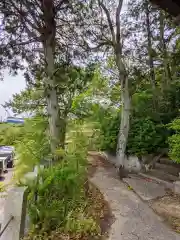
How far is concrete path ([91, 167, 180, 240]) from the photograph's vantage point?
3.55 m

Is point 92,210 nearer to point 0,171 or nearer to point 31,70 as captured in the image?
point 31,70

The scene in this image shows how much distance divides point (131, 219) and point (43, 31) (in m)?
5.30

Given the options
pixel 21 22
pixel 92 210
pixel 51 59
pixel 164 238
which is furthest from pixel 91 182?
pixel 21 22

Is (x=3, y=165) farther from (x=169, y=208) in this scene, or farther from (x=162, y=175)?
(x=169, y=208)

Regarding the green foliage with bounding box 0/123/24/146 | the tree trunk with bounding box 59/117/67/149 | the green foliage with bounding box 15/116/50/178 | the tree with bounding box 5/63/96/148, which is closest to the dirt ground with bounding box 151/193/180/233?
the tree trunk with bounding box 59/117/67/149

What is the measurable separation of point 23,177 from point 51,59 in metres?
3.55

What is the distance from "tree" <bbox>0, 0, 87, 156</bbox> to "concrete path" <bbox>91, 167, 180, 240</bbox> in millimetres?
2119

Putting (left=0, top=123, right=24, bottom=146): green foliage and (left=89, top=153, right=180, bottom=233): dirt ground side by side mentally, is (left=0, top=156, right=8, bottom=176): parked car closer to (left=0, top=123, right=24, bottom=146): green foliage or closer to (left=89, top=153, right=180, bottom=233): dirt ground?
(left=0, top=123, right=24, bottom=146): green foliage

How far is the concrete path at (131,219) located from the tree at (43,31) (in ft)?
6.95

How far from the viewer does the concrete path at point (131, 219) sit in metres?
3.55

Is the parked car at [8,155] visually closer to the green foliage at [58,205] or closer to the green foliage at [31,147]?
the green foliage at [31,147]

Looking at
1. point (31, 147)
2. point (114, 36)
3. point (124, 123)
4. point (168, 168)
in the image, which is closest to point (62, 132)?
point (31, 147)

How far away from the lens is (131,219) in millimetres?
4117

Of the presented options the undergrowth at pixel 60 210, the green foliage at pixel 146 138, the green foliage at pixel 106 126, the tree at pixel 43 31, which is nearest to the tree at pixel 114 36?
the green foliage at pixel 146 138
